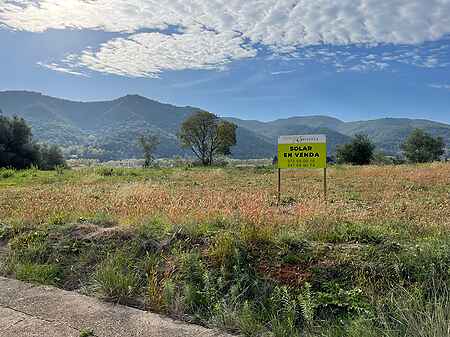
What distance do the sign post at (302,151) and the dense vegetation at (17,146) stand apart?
110ft

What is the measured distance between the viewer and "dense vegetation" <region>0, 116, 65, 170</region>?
38.4 meters

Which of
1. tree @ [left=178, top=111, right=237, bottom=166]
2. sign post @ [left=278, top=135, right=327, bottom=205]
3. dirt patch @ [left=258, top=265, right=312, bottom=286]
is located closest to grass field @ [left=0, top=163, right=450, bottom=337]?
dirt patch @ [left=258, top=265, right=312, bottom=286]

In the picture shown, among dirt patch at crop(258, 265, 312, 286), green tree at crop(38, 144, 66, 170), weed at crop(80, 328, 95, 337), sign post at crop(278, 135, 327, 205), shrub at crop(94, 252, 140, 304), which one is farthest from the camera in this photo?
green tree at crop(38, 144, 66, 170)

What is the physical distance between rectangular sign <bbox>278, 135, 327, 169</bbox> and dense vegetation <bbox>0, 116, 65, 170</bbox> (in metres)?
33.5

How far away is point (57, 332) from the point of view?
123 inches

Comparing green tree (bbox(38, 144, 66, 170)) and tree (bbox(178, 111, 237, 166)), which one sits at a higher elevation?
tree (bbox(178, 111, 237, 166))

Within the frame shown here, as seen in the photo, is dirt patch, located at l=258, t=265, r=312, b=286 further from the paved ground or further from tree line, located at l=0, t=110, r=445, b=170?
tree line, located at l=0, t=110, r=445, b=170

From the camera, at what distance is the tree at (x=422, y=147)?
69.1m

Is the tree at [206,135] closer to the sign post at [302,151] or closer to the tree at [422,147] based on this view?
the tree at [422,147]

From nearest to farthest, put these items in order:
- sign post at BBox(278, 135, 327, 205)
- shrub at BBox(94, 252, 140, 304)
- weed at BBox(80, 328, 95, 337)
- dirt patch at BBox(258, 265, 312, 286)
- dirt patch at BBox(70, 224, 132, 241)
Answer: weed at BBox(80, 328, 95, 337) < dirt patch at BBox(258, 265, 312, 286) < shrub at BBox(94, 252, 140, 304) < dirt patch at BBox(70, 224, 132, 241) < sign post at BBox(278, 135, 327, 205)

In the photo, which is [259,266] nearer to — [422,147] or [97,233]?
[97,233]

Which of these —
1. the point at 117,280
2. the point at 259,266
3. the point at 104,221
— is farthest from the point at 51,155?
the point at 259,266

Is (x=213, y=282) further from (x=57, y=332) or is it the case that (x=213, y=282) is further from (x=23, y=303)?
(x=23, y=303)

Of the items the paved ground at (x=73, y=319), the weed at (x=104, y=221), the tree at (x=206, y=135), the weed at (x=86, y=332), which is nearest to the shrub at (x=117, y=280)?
the paved ground at (x=73, y=319)
